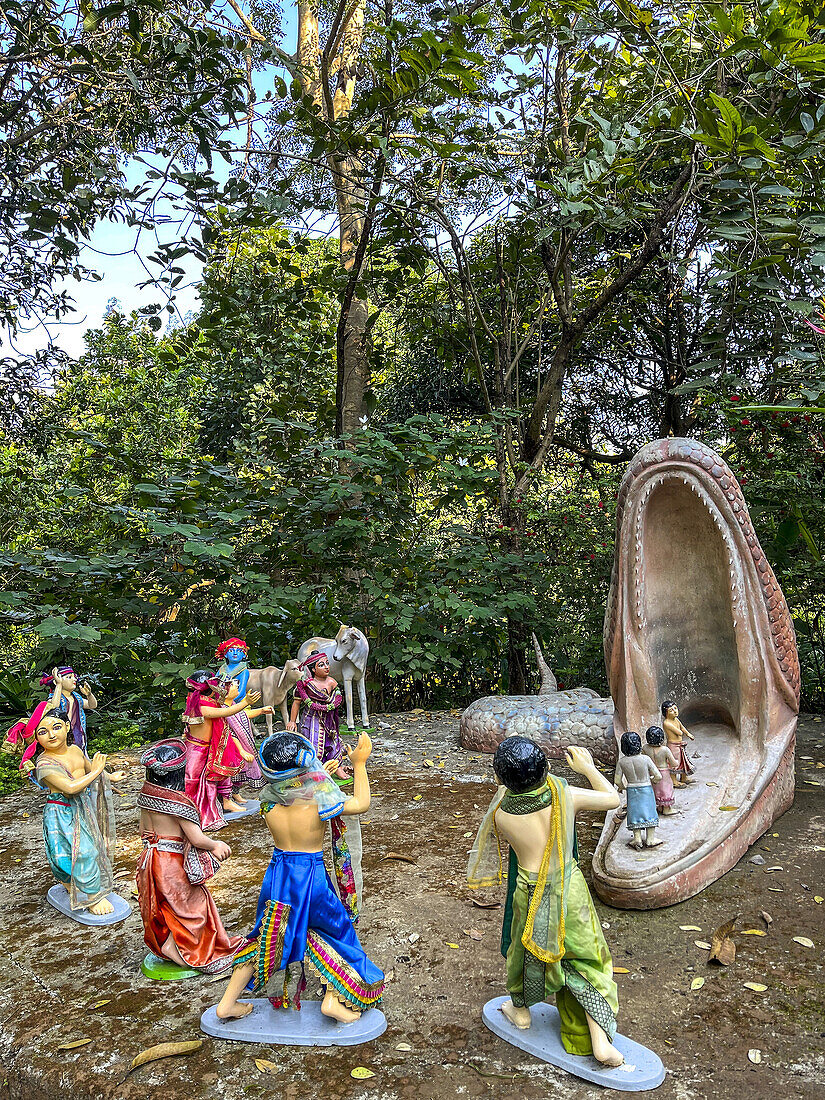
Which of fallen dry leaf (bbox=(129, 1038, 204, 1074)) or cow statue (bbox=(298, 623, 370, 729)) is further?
cow statue (bbox=(298, 623, 370, 729))

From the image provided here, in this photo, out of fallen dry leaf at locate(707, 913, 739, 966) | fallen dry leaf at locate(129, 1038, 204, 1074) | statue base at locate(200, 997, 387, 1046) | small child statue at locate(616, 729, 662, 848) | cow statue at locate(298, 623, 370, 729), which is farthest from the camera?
cow statue at locate(298, 623, 370, 729)

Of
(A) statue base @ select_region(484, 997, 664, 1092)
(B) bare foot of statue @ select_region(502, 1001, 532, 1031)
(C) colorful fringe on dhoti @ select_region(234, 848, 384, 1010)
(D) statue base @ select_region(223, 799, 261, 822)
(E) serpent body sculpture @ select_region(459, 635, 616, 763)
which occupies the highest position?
(E) serpent body sculpture @ select_region(459, 635, 616, 763)

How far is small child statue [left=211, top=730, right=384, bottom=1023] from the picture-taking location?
3.04 metres

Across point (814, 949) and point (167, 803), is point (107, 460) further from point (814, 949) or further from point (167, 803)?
point (814, 949)

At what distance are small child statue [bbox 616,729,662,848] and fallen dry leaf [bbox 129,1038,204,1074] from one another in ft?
7.11

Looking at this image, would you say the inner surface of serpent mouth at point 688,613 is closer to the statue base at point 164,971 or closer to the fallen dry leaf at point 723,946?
the fallen dry leaf at point 723,946

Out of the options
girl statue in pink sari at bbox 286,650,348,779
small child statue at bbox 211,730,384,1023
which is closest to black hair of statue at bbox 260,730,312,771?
small child statue at bbox 211,730,384,1023

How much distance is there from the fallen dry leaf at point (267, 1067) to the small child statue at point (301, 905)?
0.26 meters

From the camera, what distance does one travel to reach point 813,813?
15.6 feet

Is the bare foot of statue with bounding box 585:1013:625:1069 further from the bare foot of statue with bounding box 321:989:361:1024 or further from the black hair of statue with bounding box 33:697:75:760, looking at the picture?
the black hair of statue with bounding box 33:697:75:760

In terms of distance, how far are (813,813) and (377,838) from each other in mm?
2659

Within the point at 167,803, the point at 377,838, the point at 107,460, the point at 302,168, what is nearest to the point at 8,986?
the point at 167,803

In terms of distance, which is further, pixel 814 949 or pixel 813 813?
pixel 813 813

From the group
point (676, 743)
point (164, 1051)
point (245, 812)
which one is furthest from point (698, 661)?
point (164, 1051)
